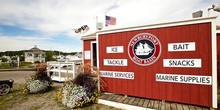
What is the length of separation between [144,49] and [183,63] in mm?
1353

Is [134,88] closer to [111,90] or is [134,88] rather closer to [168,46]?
[111,90]

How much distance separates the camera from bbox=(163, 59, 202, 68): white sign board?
454 cm

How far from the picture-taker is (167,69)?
5.02 metres

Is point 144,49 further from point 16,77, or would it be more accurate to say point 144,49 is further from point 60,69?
point 16,77

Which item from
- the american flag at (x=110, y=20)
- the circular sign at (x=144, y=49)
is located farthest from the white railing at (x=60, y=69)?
the american flag at (x=110, y=20)

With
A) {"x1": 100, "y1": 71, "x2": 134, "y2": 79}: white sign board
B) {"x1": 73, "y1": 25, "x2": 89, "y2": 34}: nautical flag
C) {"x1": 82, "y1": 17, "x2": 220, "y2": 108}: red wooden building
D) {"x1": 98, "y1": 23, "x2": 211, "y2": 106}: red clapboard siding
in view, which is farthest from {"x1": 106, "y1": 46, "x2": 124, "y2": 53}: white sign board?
{"x1": 73, "y1": 25, "x2": 89, "y2": 34}: nautical flag

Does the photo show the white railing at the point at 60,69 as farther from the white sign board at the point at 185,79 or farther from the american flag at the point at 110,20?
the american flag at the point at 110,20

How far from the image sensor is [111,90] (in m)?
6.38

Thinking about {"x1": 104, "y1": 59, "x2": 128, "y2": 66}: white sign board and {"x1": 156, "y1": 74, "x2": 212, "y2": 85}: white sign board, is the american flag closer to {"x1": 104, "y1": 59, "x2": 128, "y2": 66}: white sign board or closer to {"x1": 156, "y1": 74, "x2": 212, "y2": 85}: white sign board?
{"x1": 104, "y1": 59, "x2": 128, "y2": 66}: white sign board

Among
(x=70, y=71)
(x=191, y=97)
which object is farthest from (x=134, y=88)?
(x=70, y=71)

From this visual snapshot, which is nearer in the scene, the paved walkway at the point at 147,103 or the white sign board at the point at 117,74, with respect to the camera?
the paved walkway at the point at 147,103

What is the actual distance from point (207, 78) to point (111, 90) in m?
3.51

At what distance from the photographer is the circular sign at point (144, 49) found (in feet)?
17.1

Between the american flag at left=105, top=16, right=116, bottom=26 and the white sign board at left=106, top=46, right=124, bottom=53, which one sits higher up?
the american flag at left=105, top=16, right=116, bottom=26
